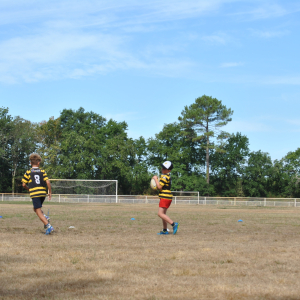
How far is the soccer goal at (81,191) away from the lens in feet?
149

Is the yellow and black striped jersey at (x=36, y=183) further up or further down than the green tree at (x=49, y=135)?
further down

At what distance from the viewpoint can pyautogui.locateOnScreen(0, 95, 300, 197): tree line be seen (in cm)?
6794

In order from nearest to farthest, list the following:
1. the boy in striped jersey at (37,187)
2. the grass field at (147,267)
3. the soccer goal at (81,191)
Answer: the grass field at (147,267)
the boy in striped jersey at (37,187)
the soccer goal at (81,191)

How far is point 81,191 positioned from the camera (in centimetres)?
4784

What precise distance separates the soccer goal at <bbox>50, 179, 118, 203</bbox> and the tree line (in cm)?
1746

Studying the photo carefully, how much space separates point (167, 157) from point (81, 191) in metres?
27.2

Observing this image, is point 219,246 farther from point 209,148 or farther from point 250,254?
point 209,148

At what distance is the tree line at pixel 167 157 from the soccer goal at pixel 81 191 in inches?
687

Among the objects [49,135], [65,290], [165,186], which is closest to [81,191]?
[49,135]

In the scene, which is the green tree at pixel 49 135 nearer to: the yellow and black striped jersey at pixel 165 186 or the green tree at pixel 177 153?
the green tree at pixel 177 153

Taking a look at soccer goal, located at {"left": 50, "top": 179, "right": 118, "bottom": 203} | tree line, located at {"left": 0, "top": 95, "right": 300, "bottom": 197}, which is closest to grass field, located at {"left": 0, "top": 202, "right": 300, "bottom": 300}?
soccer goal, located at {"left": 50, "top": 179, "right": 118, "bottom": 203}

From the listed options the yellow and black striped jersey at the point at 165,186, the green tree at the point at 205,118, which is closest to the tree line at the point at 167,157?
the green tree at the point at 205,118

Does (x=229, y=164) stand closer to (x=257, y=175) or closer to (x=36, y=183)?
(x=257, y=175)

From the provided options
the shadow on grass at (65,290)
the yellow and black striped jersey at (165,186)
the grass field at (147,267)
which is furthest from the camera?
the yellow and black striped jersey at (165,186)
